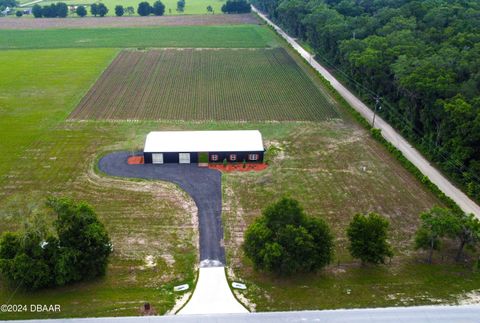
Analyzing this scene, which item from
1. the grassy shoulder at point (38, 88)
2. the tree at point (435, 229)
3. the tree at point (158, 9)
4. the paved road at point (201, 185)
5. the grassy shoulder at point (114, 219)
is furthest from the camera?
the tree at point (158, 9)

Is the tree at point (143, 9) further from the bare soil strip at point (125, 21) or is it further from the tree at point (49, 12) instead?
the tree at point (49, 12)

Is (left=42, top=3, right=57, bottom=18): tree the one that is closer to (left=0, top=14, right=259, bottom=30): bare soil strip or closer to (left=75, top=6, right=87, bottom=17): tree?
(left=0, top=14, right=259, bottom=30): bare soil strip

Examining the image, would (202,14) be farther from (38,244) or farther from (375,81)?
(38,244)

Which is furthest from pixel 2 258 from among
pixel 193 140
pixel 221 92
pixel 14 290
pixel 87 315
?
pixel 221 92

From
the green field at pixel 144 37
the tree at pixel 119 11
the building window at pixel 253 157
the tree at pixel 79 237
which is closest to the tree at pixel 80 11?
the tree at pixel 119 11

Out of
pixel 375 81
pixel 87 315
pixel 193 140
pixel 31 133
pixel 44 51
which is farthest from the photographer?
pixel 44 51

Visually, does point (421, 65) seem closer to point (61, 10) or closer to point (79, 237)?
point (79, 237)
